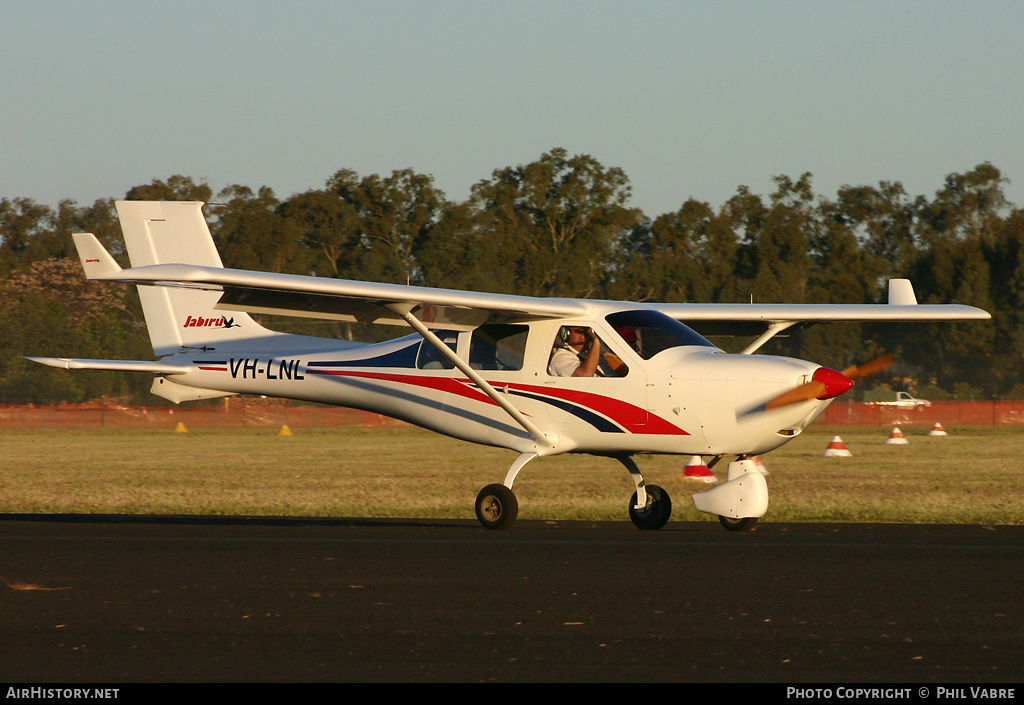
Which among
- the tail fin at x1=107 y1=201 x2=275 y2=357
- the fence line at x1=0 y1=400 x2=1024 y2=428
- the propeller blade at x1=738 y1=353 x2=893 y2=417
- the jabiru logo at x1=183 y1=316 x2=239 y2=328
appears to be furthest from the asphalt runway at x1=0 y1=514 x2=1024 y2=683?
the fence line at x1=0 y1=400 x2=1024 y2=428

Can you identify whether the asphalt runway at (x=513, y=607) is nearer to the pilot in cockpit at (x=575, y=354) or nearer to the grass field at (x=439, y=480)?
the pilot in cockpit at (x=575, y=354)

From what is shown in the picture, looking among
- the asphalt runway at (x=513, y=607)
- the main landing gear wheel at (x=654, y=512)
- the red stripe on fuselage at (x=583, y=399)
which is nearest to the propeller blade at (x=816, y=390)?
the red stripe on fuselage at (x=583, y=399)

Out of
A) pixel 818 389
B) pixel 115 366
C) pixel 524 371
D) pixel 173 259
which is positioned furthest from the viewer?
pixel 173 259

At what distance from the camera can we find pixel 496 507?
39.5 feet

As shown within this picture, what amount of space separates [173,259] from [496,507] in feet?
19.0

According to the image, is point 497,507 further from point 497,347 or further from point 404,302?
point 404,302

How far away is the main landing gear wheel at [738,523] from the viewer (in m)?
11.4

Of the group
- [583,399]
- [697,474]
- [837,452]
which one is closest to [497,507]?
[583,399]

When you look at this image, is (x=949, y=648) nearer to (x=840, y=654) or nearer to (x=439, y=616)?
(x=840, y=654)

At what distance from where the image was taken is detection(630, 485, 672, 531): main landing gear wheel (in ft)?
39.8

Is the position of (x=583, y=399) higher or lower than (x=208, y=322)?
lower

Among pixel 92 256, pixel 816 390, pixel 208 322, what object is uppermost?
pixel 92 256

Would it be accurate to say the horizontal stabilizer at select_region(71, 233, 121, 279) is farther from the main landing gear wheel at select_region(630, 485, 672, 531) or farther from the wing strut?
the main landing gear wheel at select_region(630, 485, 672, 531)

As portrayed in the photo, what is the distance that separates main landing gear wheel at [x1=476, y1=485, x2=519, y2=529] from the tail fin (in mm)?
4264
